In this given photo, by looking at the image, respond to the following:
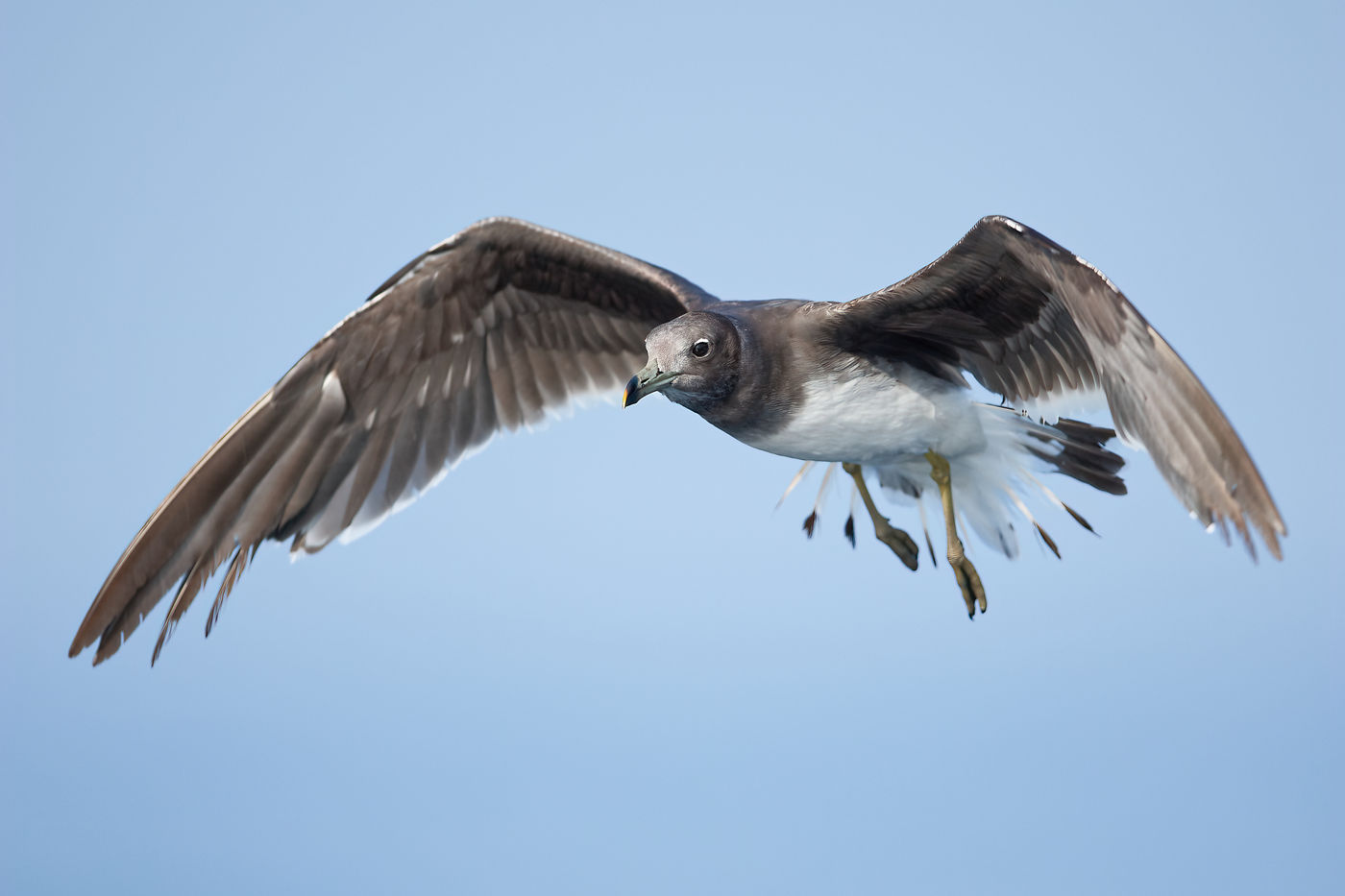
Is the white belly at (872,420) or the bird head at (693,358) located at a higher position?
the bird head at (693,358)

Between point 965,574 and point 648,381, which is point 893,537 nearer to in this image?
point 965,574

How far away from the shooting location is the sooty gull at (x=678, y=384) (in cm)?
531

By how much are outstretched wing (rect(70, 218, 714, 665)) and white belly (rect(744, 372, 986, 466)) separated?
2.59 feet

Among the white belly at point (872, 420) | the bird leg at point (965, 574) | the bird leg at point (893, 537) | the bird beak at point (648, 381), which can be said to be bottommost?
the bird leg at point (965, 574)

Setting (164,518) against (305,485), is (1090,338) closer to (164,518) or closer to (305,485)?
(305,485)

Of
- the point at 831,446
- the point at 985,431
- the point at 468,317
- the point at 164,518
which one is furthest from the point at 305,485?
the point at 985,431

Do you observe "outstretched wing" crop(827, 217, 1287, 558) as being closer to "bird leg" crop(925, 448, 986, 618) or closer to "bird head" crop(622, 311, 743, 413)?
"bird head" crop(622, 311, 743, 413)

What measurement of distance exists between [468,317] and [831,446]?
7.11 ft

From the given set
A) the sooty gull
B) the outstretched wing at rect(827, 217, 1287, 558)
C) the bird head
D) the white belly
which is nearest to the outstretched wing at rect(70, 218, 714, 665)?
the sooty gull

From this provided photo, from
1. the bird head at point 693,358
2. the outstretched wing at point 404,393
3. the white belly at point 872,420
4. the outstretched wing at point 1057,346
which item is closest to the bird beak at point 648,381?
the bird head at point 693,358

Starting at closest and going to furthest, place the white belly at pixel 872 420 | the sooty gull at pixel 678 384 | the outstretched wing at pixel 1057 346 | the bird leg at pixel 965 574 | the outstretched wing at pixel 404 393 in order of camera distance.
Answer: the outstretched wing at pixel 1057 346 < the sooty gull at pixel 678 384 < the white belly at pixel 872 420 < the bird leg at pixel 965 574 < the outstretched wing at pixel 404 393

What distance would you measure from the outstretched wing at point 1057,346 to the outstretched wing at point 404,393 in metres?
1.01

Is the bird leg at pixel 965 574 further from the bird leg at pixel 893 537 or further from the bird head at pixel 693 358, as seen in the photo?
the bird head at pixel 693 358

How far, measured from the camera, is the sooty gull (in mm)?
5309
